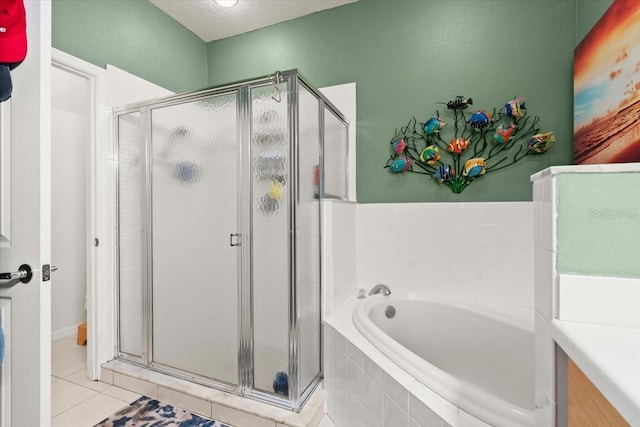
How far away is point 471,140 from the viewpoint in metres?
2.00

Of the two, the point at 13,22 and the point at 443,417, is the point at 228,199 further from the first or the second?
the point at 443,417

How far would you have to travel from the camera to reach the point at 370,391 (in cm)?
125

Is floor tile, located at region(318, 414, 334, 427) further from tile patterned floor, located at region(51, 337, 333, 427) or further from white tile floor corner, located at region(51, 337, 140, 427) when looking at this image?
white tile floor corner, located at region(51, 337, 140, 427)

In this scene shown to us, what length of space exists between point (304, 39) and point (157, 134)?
1408 mm

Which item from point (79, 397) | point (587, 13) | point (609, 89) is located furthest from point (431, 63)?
point (79, 397)

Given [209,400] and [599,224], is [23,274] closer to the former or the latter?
[209,400]

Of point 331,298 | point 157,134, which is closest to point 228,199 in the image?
point 157,134

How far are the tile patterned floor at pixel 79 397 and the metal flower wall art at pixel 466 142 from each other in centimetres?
165

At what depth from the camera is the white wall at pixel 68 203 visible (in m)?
2.58

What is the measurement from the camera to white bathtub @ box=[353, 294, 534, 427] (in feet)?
4.04

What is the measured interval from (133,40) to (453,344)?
9.80ft

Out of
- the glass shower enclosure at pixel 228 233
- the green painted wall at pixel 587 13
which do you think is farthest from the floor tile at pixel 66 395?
the green painted wall at pixel 587 13

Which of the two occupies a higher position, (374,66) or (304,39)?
(304,39)

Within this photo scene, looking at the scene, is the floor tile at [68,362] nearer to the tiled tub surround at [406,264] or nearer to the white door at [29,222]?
the white door at [29,222]
